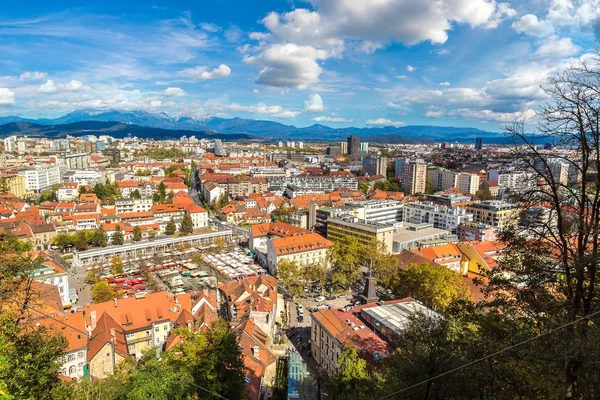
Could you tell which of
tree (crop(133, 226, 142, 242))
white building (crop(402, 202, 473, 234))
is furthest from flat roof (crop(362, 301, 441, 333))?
tree (crop(133, 226, 142, 242))

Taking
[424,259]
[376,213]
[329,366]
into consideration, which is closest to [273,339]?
[329,366]

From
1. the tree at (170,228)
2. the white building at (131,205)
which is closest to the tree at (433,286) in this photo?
the tree at (170,228)

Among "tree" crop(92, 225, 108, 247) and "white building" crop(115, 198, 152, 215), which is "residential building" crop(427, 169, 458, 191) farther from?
"tree" crop(92, 225, 108, 247)

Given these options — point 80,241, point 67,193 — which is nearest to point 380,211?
point 80,241

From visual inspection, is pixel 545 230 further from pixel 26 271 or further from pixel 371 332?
pixel 371 332

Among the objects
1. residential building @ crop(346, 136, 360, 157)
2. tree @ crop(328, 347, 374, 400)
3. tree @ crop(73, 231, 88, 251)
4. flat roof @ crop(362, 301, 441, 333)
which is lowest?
tree @ crop(73, 231, 88, 251)
